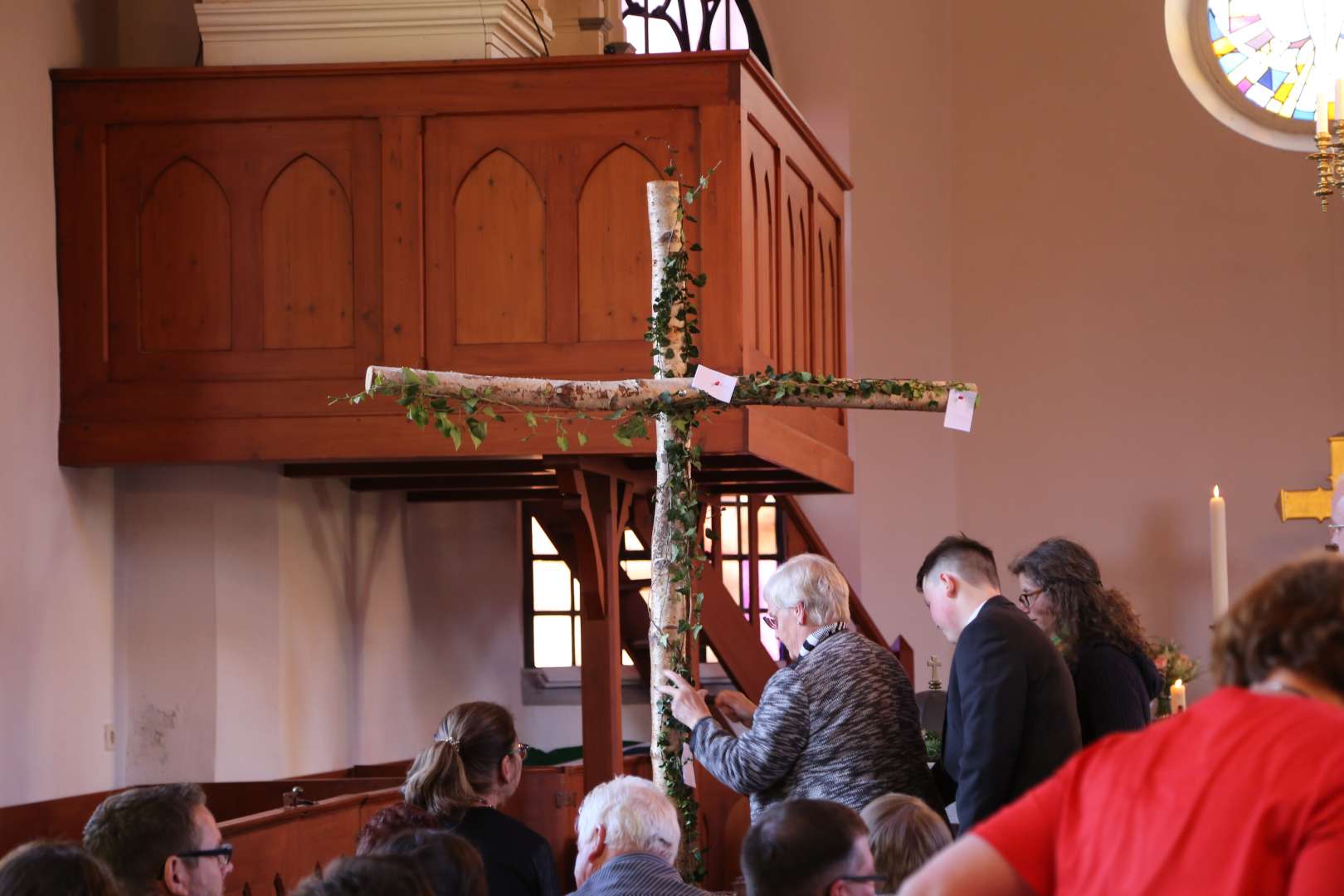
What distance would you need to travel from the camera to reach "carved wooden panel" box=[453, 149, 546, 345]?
6.90m

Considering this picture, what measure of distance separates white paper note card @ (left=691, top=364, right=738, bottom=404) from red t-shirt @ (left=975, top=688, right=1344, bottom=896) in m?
2.68

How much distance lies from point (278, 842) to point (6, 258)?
2577 mm

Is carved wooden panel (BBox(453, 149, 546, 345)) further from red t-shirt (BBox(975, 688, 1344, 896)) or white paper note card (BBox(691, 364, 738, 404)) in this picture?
red t-shirt (BBox(975, 688, 1344, 896))

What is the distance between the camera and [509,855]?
4113 mm

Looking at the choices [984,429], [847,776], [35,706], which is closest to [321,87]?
[35,706]

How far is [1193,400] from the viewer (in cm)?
1194

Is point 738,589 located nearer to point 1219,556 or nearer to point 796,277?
point 796,277

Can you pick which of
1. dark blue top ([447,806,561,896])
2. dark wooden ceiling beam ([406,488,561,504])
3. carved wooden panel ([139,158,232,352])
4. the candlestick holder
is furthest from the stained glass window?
dark blue top ([447,806,561,896])

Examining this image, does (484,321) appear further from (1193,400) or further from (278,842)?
(1193,400)

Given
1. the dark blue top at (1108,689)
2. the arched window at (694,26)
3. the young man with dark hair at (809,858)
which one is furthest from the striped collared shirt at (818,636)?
the arched window at (694,26)

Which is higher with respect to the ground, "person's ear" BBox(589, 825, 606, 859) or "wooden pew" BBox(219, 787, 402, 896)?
"person's ear" BBox(589, 825, 606, 859)

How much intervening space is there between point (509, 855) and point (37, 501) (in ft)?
11.3

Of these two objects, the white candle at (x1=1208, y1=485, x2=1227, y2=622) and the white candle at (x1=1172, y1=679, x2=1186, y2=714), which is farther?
the white candle at (x1=1208, y1=485, x2=1227, y2=622)

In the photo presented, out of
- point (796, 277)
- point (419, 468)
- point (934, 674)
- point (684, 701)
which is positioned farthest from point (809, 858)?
point (934, 674)
